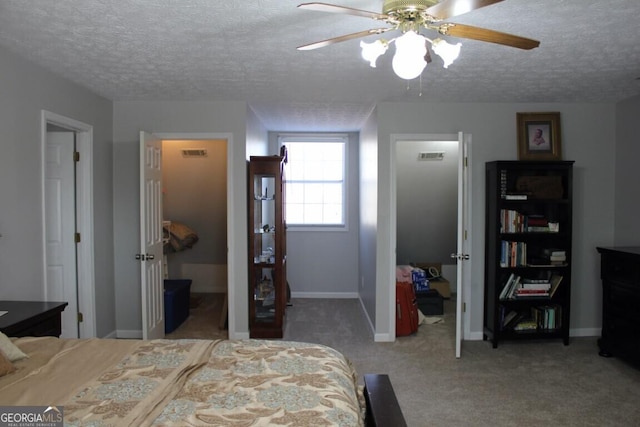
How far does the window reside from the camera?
5.98 meters

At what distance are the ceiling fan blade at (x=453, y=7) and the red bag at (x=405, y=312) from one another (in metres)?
3.17

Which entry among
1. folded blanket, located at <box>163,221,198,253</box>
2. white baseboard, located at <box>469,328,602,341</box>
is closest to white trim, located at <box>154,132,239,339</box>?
folded blanket, located at <box>163,221,198,253</box>

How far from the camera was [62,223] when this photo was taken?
3.59 metres

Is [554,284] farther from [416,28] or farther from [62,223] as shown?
[62,223]

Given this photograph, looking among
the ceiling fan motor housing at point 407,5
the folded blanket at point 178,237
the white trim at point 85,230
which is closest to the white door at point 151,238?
the white trim at point 85,230

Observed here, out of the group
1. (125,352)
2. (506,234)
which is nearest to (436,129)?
(506,234)

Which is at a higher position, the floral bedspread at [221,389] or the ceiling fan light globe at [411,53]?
the ceiling fan light globe at [411,53]

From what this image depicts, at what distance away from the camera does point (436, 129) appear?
4078 mm

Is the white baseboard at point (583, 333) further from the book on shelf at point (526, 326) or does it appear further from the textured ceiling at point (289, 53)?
the textured ceiling at point (289, 53)

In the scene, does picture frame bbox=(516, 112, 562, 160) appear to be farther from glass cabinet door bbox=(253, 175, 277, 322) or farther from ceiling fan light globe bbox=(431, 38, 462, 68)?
ceiling fan light globe bbox=(431, 38, 462, 68)

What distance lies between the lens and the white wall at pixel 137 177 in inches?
159

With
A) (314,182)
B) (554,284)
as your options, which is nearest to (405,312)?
(554,284)

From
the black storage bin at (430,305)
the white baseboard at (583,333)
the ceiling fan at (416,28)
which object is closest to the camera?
the ceiling fan at (416,28)

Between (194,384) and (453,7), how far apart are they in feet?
5.66
